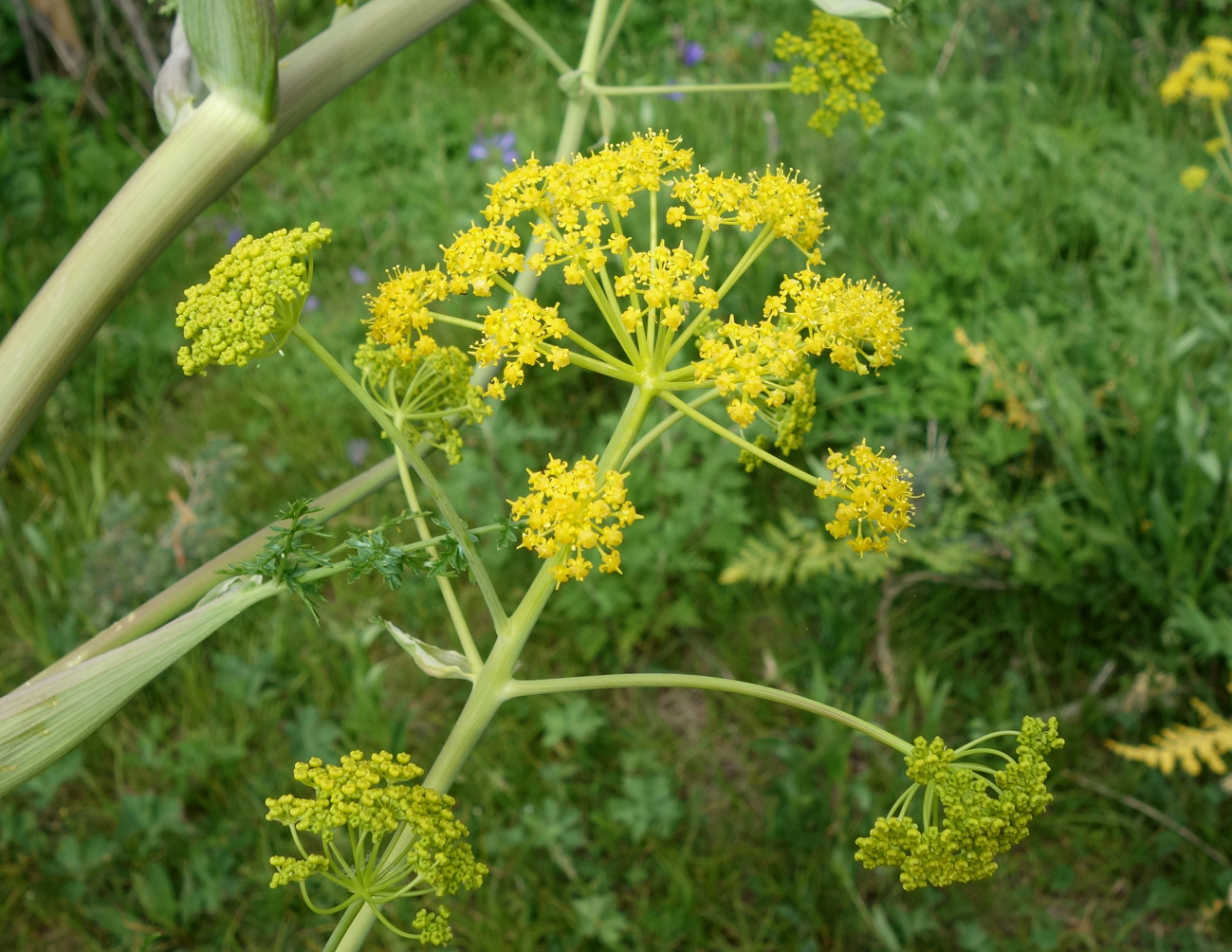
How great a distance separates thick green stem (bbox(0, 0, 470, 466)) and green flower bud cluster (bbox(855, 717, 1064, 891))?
72cm

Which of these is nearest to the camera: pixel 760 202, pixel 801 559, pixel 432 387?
pixel 760 202

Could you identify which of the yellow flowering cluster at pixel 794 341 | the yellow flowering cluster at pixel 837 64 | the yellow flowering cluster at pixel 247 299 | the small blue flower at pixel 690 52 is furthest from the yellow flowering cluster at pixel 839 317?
the small blue flower at pixel 690 52

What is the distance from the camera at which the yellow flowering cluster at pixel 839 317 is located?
865 millimetres

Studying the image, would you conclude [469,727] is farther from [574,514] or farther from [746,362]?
[746,362]

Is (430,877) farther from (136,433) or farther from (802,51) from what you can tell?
(136,433)

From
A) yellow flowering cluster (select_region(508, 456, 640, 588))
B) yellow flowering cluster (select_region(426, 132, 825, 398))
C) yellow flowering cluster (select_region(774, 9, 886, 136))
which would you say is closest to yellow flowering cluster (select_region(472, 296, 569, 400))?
yellow flowering cluster (select_region(426, 132, 825, 398))

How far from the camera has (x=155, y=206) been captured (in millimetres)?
730

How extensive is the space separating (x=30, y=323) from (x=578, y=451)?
6.79 feet

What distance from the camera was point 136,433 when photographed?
297 cm

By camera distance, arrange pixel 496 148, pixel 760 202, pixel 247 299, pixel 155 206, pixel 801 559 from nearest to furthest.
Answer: pixel 155 206 → pixel 247 299 → pixel 760 202 → pixel 801 559 → pixel 496 148

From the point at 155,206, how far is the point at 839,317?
54cm

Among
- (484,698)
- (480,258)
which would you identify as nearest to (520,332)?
(480,258)

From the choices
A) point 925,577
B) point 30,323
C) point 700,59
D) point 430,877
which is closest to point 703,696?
point 925,577

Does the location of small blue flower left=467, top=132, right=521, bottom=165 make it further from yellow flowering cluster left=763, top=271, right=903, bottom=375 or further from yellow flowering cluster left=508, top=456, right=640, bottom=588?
yellow flowering cluster left=508, top=456, right=640, bottom=588
